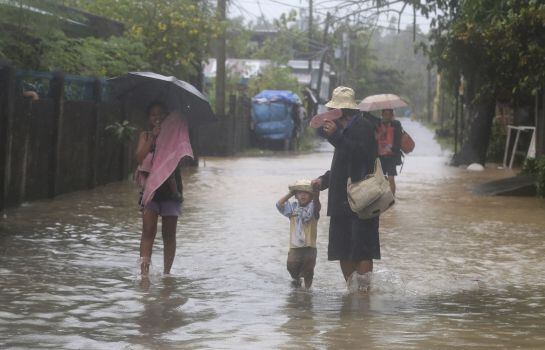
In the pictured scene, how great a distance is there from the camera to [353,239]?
30.0ft

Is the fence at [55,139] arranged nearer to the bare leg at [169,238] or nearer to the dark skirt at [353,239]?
the bare leg at [169,238]

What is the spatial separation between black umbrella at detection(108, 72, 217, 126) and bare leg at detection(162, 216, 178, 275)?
33.6 inches

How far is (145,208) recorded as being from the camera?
9.81 m

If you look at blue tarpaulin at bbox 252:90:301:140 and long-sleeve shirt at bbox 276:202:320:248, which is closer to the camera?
long-sleeve shirt at bbox 276:202:320:248

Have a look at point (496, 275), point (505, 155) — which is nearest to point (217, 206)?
point (496, 275)

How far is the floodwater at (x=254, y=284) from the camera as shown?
23.9 feet

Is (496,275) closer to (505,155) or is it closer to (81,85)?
(81,85)

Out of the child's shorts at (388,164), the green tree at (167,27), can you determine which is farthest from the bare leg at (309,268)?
the green tree at (167,27)

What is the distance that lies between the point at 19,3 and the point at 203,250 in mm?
5077

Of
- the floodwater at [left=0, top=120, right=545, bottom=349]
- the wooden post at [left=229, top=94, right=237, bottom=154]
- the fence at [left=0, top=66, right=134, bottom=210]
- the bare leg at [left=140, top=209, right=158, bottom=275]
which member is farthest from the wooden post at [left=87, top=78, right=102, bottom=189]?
the wooden post at [left=229, top=94, right=237, bottom=154]

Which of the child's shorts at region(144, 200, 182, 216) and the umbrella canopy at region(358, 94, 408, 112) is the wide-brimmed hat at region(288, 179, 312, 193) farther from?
the umbrella canopy at region(358, 94, 408, 112)

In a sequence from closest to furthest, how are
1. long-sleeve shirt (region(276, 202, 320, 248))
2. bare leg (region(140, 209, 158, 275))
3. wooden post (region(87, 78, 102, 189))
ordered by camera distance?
long-sleeve shirt (region(276, 202, 320, 248)), bare leg (region(140, 209, 158, 275)), wooden post (region(87, 78, 102, 189))

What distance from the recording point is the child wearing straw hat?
31.1ft

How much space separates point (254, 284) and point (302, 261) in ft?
1.68
